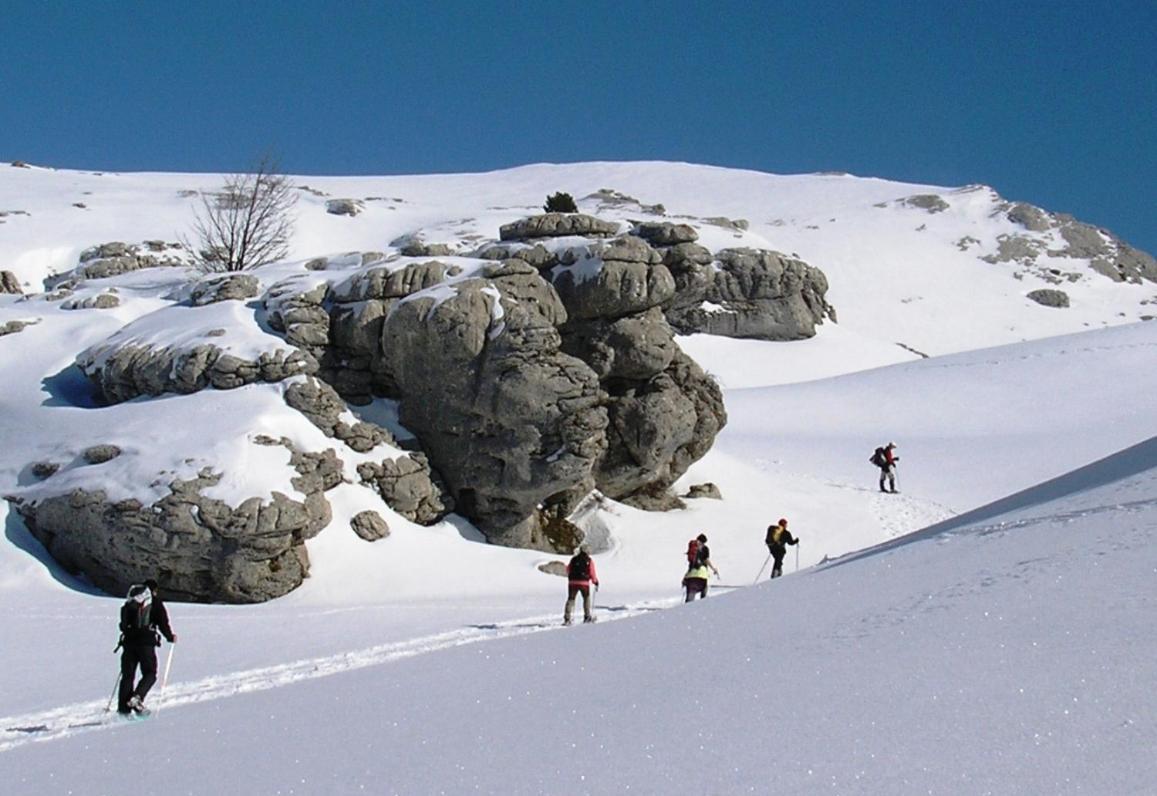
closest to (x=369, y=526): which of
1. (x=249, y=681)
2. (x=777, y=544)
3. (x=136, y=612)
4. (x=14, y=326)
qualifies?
(x=777, y=544)

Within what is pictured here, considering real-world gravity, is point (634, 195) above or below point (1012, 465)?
above

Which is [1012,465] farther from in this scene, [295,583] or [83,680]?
[83,680]

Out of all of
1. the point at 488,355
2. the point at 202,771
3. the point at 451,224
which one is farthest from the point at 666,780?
the point at 451,224

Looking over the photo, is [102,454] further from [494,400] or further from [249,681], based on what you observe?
[249,681]

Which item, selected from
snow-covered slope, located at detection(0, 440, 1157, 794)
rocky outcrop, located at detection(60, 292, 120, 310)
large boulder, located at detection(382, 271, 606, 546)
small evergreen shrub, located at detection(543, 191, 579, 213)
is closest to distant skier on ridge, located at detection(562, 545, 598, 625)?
snow-covered slope, located at detection(0, 440, 1157, 794)

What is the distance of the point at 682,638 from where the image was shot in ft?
Result: 26.7

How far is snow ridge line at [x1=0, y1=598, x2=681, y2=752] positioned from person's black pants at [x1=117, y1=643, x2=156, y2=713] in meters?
0.22

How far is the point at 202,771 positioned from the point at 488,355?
1639 centimetres

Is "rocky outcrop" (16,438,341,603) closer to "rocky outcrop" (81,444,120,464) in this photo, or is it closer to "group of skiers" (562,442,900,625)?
"rocky outcrop" (81,444,120,464)

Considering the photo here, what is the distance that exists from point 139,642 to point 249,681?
162cm

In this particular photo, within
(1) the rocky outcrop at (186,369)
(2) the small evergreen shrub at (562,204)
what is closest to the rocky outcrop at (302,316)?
(1) the rocky outcrop at (186,369)

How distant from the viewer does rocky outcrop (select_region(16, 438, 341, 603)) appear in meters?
17.8

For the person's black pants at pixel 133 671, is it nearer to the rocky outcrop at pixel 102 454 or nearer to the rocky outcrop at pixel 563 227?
the rocky outcrop at pixel 102 454

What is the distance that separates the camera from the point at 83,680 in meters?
12.4
